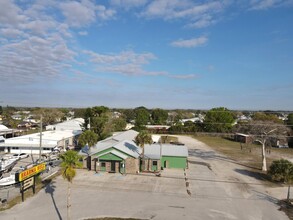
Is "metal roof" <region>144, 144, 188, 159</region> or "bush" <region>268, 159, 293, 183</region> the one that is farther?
"metal roof" <region>144, 144, 188, 159</region>

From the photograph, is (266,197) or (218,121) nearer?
(266,197)

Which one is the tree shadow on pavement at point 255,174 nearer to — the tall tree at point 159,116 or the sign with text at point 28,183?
the sign with text at point 28,183

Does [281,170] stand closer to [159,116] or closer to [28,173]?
[28,173]

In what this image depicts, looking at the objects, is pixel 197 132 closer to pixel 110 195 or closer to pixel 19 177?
pixel 110 195

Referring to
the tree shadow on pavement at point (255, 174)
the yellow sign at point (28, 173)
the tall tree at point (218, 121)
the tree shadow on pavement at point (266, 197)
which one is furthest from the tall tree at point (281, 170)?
the tall tree at point (218, 121)

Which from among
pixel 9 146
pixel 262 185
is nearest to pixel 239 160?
pixel 262 185

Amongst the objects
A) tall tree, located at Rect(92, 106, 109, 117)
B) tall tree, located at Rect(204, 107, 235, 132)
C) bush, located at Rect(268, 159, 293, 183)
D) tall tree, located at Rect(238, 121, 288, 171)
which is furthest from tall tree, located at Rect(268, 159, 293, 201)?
tall tree, located at Rect(204, 107, 235, 132)

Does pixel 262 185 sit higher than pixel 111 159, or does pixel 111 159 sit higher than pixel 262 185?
pixel 111 159

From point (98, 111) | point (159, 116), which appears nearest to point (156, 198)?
Answer: point (98, 111)

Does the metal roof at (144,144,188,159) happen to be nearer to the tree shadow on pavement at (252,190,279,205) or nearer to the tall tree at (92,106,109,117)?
the tree shadow on pavement at (252,190,279,205)
